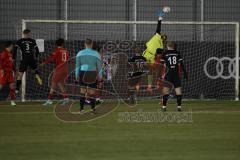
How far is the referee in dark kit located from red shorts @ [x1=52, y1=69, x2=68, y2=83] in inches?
182

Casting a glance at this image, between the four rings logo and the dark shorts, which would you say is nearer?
the dark shorts

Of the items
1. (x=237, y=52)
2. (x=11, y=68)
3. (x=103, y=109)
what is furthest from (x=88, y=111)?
(x=237, y=52)

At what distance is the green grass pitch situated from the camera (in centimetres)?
1038

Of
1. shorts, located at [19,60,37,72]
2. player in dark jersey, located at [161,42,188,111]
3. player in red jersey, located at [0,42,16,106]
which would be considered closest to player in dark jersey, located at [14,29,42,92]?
shorts, located at [19,60,37,72]

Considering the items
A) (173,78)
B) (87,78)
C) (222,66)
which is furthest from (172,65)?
(222,66)

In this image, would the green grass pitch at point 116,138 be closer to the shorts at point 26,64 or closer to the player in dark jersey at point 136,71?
the shorts at point 26,64

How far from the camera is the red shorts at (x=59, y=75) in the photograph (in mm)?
22397

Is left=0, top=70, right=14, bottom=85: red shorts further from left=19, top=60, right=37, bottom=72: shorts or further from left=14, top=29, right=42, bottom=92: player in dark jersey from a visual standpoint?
left=19, top=60, right=37, bottom=72: shorts

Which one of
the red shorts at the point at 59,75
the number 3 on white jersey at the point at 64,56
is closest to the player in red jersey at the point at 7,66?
the red shorts at the point at 59,75

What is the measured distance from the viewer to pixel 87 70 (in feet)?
57.4

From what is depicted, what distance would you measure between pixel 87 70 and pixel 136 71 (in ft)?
16.8

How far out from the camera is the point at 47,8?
2597 cm

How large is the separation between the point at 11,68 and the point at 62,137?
33.7 ft

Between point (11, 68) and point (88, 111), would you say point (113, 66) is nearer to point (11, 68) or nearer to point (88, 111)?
point (11, 68)
